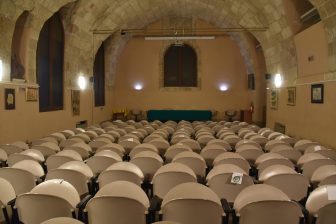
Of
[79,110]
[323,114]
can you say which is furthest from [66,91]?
[323,114]

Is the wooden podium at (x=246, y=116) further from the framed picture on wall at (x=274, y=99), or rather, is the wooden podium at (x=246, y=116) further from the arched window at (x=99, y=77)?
the arched window at (x=99, y=77)

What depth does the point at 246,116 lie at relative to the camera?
58.3 feet

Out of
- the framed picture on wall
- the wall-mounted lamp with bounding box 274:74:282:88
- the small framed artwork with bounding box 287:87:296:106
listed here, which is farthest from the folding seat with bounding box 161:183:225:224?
the framed picture on wall

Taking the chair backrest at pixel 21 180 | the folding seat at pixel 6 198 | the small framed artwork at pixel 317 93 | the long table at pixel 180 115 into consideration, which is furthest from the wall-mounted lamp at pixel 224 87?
the folding seat at pixel 6 198

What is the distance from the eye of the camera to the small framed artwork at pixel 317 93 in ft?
29.5

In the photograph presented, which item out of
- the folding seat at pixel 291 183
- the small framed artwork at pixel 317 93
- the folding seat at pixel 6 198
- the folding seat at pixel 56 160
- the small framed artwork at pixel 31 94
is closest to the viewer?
the folding seat at pixel 6 198

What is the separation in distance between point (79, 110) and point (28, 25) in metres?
4.70

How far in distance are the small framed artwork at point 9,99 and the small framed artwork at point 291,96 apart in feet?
26.0

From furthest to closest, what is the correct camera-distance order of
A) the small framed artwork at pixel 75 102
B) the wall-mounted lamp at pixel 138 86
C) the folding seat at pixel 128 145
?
the wall-mounted lamp at pixel 138 86
the small framed artwork at pixel 75 102
the folding seat at pixel 128 145

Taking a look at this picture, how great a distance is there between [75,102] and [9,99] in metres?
4.42

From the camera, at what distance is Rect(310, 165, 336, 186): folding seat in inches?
166

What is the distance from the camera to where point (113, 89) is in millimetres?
19219

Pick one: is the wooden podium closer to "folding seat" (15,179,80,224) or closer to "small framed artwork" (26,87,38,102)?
"small framed artwork" (26,87,38,102)

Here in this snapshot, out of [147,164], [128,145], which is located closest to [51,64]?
[128,145]
